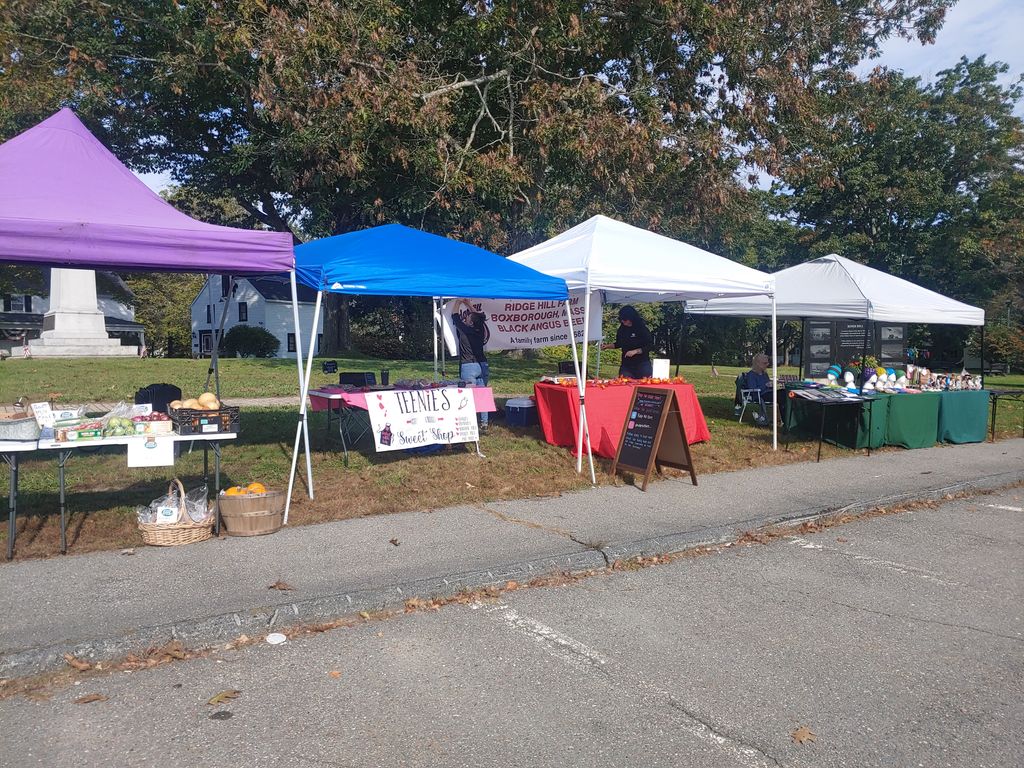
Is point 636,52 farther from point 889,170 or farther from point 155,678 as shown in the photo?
point 889,170

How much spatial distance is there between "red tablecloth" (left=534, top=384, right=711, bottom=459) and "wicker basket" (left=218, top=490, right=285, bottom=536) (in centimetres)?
438

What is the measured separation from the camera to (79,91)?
20.8 meters

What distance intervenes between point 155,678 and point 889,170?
38.4m

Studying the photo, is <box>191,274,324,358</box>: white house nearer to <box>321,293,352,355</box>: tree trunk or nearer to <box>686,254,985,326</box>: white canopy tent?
<box>321,293,352,355</box>: tree trunk

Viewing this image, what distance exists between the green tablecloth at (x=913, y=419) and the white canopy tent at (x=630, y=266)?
2.12m

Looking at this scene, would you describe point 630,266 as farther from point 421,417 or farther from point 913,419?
point 913,419

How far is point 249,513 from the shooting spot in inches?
251

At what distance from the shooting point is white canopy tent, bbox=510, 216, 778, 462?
9.47 meters

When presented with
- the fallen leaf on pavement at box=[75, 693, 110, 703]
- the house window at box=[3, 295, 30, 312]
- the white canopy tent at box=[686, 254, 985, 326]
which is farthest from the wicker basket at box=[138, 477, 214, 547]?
the house window at box=[3, 295, 30, 312]

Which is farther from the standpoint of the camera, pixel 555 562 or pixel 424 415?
pixel 424 415

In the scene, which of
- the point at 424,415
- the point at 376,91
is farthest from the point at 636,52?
the point at 424,415

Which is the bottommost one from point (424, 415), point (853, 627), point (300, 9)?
point (853, 627)

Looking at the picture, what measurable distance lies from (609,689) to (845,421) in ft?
30.1

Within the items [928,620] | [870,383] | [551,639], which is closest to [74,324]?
[870,383]
